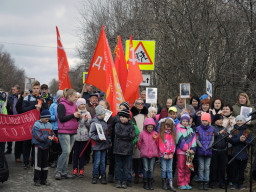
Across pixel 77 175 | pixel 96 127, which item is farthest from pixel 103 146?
pixel 77 175

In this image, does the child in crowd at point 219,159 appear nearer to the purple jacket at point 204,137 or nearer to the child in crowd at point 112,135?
the purple jacket at point 204,137

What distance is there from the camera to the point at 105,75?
9.11m

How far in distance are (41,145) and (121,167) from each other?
1.81 m

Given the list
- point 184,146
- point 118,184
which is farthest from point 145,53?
point 118,184

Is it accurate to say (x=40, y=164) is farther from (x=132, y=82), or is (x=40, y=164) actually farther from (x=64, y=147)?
→ (x=132, y=82)

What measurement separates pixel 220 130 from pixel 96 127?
2.95m

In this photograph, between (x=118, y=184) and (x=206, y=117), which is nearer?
(x=118, y=184)

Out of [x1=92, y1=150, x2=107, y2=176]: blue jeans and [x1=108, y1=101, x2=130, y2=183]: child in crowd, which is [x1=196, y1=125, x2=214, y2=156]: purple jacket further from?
[x1=92, y1=150, x2=107, y2=176]: blue jeans

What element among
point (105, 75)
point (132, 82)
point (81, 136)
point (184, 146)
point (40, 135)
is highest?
point (105, 75)

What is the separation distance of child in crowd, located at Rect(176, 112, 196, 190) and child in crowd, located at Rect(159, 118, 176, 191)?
8.7 inches

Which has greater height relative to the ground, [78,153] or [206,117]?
[206,117]

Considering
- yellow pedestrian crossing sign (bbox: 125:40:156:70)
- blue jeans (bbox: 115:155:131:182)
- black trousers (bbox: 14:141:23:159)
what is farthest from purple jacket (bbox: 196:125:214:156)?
black trousers (bbox: 14:141:23:159)

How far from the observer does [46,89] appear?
10219mm

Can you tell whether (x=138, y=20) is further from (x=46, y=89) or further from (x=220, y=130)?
(x=220, y=130)
